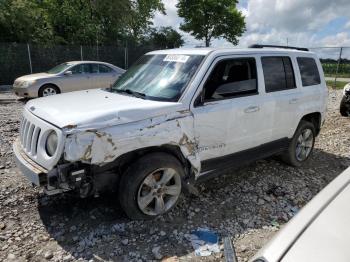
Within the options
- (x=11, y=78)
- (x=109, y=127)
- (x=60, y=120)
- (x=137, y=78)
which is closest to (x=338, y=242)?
(x=109, y=127)

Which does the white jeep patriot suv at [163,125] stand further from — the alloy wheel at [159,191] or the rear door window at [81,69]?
the rear door window at [81,69]

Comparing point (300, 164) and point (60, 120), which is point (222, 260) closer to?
point (60, 120)

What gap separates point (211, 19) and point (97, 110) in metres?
37.5

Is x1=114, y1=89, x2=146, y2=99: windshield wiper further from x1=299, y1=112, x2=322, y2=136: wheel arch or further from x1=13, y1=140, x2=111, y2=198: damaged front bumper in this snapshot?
x1=299, y1=112, x2=322, y2=136: wheel arch

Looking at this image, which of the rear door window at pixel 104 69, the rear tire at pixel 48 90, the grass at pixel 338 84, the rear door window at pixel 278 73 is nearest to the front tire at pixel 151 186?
the rear door window at pixel 278 73

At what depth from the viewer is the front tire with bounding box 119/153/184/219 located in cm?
362

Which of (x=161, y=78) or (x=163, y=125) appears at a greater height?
(x=161, y=78)

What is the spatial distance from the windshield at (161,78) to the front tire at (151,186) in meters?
0.76

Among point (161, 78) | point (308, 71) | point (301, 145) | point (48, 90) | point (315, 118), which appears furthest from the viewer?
point (48, 90)

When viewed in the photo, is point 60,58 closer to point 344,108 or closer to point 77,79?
point 77,79

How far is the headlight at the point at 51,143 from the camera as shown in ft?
11.0

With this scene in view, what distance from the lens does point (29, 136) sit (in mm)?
3758

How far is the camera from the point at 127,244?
3.57 meters

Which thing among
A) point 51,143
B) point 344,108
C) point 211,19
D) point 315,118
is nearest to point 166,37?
point 211,19
